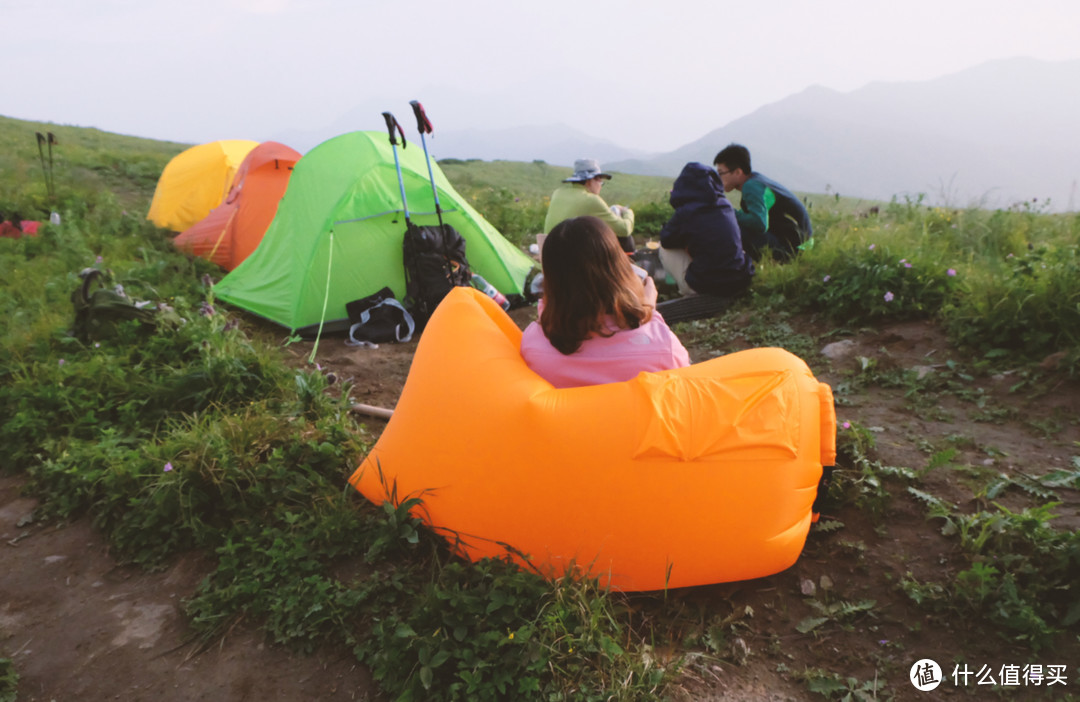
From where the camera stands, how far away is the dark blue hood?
5418mm

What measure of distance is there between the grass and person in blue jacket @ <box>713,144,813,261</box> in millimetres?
633

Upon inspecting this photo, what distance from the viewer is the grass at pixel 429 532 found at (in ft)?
6.66

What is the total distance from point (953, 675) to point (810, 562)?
60 centimetres

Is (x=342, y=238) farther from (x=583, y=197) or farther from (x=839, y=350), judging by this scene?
(x=839, y=350)

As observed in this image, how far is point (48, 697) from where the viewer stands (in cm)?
213

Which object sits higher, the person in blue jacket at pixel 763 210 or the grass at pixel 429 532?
the person in blue jacket at pixel 763 210

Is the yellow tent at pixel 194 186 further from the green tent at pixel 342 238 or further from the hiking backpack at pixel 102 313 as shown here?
the hiking backpack at pixel 102 313

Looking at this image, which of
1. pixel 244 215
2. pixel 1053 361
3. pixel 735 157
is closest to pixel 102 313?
pixel 244 215

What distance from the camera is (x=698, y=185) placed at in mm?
5430

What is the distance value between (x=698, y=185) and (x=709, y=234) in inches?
17.3

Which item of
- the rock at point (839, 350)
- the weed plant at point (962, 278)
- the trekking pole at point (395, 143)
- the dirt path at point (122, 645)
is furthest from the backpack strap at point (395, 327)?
the rock at point (839, 350)

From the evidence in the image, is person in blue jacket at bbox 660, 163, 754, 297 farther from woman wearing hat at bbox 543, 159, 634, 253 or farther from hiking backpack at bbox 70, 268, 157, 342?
hiking backpack at bbox 70, 268, 157, 342

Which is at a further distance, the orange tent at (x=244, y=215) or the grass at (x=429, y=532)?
the orange tent at (x=244, y=215)

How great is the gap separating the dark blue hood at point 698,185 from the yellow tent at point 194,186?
6249 mm
